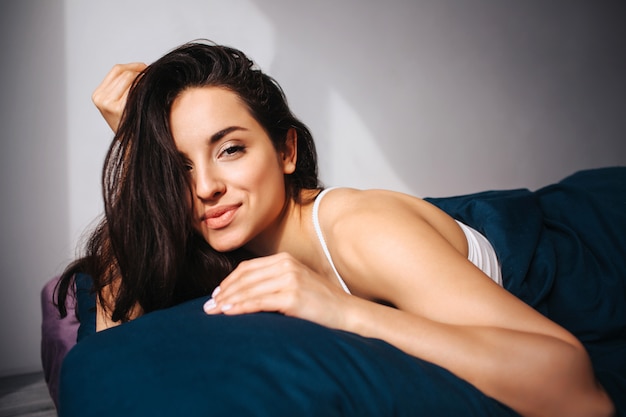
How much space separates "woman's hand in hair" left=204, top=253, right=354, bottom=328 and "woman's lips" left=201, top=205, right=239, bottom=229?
1.26ft

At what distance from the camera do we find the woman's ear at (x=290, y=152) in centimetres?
159

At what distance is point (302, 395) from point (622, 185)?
153cm

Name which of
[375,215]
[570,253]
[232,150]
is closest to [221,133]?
[232,150]

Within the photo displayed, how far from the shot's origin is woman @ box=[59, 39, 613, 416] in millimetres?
896

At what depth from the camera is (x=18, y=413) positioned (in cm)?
197

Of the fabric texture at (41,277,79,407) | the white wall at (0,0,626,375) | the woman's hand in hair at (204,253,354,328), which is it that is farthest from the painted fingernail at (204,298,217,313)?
the white wall at (0,0,626,375)

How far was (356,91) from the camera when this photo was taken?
3.09 m

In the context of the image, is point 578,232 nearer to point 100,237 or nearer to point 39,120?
point 100,237

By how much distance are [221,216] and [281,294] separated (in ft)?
1.63

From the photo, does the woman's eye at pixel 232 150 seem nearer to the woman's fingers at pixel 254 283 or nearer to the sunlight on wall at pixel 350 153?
the woman's fingers at pixel 254 283

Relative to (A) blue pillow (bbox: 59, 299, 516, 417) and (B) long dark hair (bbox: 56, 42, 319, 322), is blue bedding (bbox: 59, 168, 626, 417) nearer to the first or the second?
(A) blue pillow (bbox: 59, 299, 516, 417)

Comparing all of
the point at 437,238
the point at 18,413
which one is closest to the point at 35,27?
the point at 18,413

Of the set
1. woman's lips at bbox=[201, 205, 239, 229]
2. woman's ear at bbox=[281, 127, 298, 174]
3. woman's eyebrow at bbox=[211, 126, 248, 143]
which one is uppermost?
woman's eyebrow at bbox=[211, 126, 248, 143]

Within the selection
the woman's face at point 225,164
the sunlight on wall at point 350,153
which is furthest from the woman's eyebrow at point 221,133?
the sunlight on wall at point 350,153
